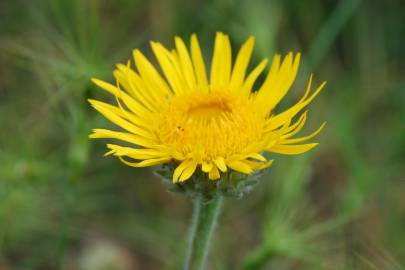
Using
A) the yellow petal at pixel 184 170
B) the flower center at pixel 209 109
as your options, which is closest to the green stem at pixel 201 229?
the yellow petal at pixel 184 170

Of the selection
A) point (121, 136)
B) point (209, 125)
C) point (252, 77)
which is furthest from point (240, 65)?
point (121, 136)

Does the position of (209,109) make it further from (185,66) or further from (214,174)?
(214,174)

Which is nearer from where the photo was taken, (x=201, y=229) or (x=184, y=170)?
(x=184, y=170)

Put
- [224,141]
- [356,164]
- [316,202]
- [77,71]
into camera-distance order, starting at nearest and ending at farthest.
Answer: [224,141] → [77,71] → [356,164] → [316,202]

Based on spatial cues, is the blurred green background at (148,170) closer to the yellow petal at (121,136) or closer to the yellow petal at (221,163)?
the yellow petal at (121,136)

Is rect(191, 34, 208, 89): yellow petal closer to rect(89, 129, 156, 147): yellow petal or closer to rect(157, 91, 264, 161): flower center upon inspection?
rect(157, 91, 264, 161): flower center

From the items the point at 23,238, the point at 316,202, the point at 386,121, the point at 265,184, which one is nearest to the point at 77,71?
the point at 23,238

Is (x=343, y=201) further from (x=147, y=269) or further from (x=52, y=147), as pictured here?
(x=52, y=147)
